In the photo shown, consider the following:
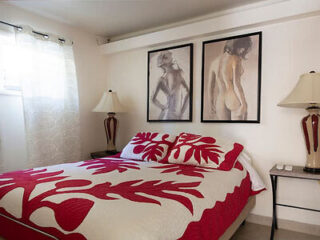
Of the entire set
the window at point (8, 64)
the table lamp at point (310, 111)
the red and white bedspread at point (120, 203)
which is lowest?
the red and white bedspread at point (120, 203)

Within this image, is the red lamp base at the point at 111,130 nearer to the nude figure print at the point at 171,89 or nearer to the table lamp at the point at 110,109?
the table lamp at the point at 110,109

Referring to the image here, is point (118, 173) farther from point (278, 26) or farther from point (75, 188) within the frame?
point (278, 26)

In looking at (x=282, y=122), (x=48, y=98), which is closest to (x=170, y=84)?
A: (x=282, y=122)

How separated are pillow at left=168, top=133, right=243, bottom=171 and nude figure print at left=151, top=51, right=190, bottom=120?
600mm

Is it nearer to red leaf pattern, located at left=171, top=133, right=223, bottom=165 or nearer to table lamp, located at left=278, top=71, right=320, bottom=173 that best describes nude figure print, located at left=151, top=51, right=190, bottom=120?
red leaf pattern, located at left=171, top=133, right=223, bottom=165

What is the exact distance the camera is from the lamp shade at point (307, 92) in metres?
1.83

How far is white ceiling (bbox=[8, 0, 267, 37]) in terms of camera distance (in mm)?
2486

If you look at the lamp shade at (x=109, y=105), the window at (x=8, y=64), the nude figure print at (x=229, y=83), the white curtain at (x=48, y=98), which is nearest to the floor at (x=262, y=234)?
the nude figure print at (x=229, y=83)

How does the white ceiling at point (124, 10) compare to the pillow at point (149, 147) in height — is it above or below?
above

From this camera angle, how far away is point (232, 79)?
8.33 feet

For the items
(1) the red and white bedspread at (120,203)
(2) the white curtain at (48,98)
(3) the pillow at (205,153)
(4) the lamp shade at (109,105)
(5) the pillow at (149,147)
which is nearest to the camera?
(1) the red and white bedspread at (120,203)

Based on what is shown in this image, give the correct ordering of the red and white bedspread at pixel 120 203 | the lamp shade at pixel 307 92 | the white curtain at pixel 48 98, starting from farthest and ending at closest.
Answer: the white curtain at pixel 48 98
the lamp shade at pixel 307 92
the red and white bedspread at pixel 120 203

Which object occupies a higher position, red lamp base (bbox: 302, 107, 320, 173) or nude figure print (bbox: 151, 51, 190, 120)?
nude figure print (bbox: 151, 51, 190, 120)

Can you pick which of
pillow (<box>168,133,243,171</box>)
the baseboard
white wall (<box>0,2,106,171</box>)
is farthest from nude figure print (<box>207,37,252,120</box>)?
white wall (<box>0,2,106,171</box>)
